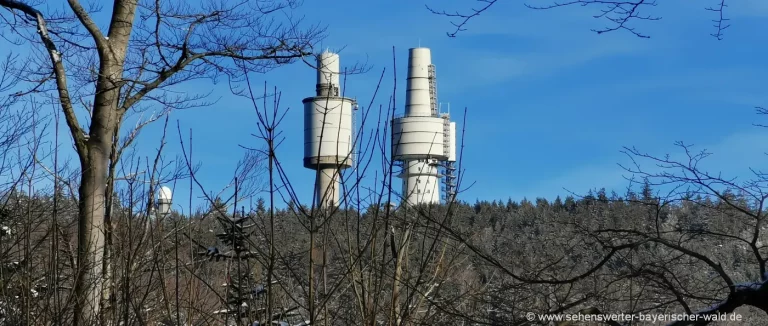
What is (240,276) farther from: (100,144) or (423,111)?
(423,111)

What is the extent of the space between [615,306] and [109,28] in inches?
206

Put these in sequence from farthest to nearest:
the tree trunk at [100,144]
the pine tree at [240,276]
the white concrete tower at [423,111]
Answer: the white concrete tower at [423,111]
the tree trunk at [100,144]
the pine tree at [240,276]

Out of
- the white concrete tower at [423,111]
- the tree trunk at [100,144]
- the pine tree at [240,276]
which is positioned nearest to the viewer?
the pine tree at [240,276]

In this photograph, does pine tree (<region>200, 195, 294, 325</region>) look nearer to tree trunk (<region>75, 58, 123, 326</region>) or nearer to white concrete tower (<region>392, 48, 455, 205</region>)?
tree trunk (<region>75, 58, 123, 326</region>)

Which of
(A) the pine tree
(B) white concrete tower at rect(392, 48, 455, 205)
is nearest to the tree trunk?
(A) the pine tree

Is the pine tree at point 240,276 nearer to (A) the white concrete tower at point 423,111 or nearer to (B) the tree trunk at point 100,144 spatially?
(B) the tree trunk at point 100,144

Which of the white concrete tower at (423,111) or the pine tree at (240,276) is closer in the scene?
the pine tree at (240,276)

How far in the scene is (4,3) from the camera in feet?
26.8

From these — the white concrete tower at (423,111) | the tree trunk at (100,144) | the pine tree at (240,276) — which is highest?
the white concrete tower at (423,111)

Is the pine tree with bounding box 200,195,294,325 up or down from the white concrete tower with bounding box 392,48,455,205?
down

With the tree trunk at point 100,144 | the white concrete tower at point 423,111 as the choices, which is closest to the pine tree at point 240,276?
the tree trunk at point 100,144

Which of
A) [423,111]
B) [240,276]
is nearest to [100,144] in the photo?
[240,276]

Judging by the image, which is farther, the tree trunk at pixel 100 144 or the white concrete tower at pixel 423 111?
A: the white concrete tower at pixel 423 111

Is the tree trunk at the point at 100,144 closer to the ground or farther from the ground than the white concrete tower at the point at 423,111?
closer to the ground
